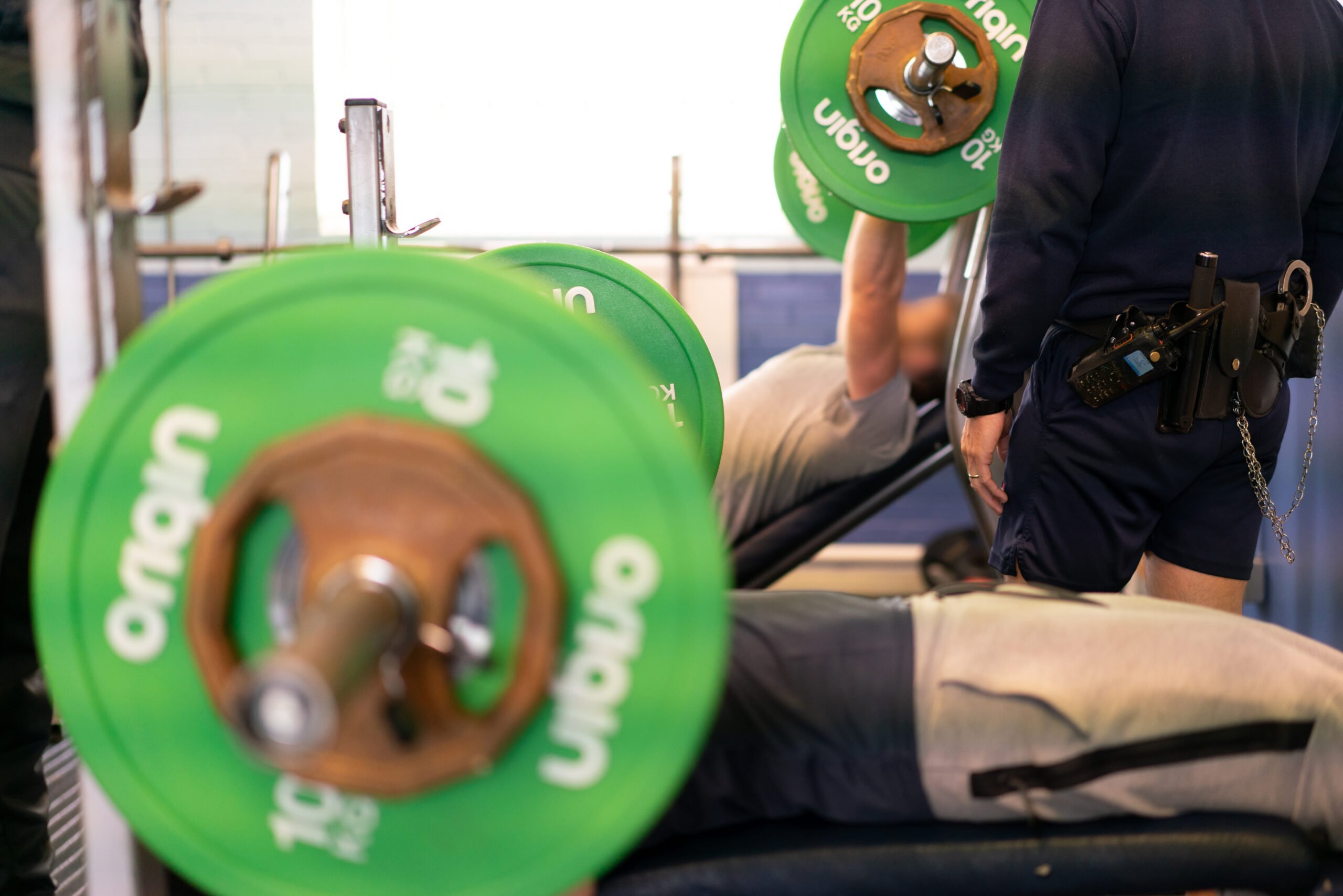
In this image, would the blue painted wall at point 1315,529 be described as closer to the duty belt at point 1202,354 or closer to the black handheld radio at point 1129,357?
the duty belt at point 1202,354

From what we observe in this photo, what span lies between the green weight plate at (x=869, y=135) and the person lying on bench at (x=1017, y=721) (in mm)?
959

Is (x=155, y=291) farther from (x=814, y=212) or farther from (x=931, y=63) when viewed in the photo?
(x=931, y=63)

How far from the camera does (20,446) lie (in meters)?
1.36

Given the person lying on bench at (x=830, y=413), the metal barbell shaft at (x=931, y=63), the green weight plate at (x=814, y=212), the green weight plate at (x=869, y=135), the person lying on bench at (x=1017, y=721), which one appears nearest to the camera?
the person lying on bench at (x=1017, y=721)

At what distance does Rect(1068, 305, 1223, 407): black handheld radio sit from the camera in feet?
4.38

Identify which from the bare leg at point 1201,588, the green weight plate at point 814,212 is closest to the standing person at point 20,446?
the bare leg at point 1201,588

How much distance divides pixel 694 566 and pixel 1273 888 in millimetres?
740

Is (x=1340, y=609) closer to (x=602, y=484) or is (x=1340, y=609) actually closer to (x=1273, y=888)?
(x=1273, y=888)

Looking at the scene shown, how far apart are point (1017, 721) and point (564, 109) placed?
3552 mm

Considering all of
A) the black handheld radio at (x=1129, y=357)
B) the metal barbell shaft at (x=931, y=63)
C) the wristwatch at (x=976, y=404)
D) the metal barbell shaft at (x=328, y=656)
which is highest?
the metal barbell shaft at (x=931, y=63)

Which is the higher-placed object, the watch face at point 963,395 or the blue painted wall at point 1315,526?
the watch face at point 963,395

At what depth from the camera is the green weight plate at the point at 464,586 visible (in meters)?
0.66

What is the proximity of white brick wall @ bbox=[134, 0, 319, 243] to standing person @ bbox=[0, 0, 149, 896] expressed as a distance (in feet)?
9.15

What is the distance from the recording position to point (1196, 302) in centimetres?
134
